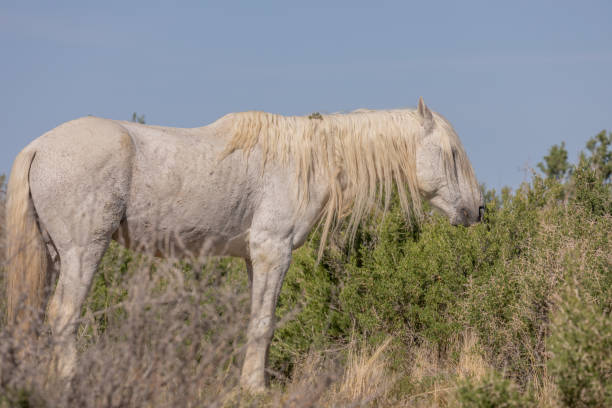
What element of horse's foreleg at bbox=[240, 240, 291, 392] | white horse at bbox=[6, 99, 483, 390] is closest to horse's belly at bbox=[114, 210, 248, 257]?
white horse at bbox=[6, 99, 483, 390]

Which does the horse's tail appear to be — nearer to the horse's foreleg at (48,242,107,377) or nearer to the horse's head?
the horse's foreleg at (48,242,107,377)

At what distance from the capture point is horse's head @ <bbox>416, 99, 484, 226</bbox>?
18.4 feet

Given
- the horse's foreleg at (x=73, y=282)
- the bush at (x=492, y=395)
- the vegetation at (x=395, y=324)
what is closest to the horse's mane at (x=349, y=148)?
the vegetation at (x=395, y=324)

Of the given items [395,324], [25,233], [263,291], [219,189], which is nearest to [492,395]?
[263,291]

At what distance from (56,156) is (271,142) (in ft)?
5.24

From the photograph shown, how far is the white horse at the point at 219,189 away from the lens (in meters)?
4.38

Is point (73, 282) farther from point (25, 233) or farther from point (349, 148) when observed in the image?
point (349, 148)

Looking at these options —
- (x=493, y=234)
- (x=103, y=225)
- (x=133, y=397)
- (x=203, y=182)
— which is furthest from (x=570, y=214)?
(x=133, y=397)

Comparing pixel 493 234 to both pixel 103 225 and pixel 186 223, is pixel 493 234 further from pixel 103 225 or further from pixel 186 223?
pixel 103 225

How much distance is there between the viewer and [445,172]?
5641 millimetres

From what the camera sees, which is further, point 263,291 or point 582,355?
point 263,291

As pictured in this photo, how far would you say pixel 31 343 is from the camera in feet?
10.7

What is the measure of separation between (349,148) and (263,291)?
138cm

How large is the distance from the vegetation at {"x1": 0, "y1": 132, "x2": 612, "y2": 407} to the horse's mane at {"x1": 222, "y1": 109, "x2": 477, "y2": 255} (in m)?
0.40
